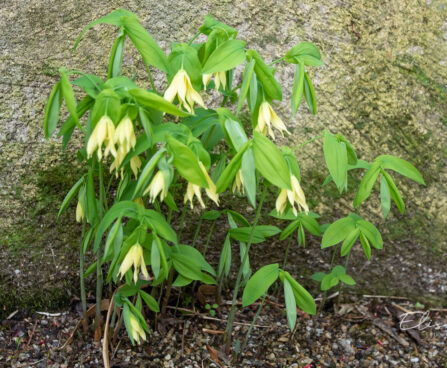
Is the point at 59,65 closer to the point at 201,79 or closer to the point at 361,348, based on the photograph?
the point at 201,79

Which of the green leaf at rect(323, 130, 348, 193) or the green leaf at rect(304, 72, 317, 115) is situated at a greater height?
the green leaf at rect(304, 72, 317, 115)

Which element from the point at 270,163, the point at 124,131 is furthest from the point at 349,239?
the point at 124,131

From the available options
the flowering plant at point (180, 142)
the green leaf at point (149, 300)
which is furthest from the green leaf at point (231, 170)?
the green leaf at point (149, 300)

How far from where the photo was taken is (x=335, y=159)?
121 centimetres

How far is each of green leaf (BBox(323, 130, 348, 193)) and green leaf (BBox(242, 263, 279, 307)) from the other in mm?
311

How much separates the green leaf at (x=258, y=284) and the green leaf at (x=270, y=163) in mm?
401

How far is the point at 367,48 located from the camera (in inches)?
74.0

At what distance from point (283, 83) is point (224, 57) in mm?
748

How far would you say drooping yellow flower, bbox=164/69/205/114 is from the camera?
1.09 meters

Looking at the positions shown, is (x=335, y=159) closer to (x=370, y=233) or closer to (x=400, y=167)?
(x=400, y=167)

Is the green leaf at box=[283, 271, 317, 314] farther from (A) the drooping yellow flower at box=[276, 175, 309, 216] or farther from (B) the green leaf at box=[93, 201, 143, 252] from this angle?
(B) the green leaf at box=[93, 201, 143, 252]

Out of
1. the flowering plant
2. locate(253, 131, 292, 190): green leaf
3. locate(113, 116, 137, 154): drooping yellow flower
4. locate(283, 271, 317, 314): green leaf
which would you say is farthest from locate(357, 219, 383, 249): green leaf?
locate(113, 116, 137, 154): drooping yellow flower

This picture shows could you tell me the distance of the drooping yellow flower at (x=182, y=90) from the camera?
1094 millimetres

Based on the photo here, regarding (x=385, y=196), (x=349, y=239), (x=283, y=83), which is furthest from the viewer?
(x=283, y=83)
